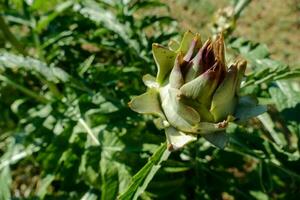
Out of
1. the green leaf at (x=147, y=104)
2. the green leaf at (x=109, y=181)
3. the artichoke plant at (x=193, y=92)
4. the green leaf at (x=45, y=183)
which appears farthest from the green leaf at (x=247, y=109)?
the green leaf at (x=45, y=183)

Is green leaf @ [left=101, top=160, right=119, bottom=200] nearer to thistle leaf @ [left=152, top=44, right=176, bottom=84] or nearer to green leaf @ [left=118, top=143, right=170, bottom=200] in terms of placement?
green leaf @ [left=118, top=143, right=170, bottom=200]

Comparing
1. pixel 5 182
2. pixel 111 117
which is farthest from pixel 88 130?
pixel 5 182

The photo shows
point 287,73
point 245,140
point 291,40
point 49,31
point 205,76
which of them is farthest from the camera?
point 291,40

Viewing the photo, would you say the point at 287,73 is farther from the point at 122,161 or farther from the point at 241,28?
the point at 241,28

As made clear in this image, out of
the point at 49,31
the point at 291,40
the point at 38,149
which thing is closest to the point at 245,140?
the point at 38,149

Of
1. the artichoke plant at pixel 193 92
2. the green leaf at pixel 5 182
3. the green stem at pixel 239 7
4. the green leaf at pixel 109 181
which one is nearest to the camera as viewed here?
the artichoke plant at pixel 193 92

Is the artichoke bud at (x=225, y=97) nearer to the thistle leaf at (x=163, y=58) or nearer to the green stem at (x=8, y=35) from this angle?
the thistle leaf at (x=163, y=58)
